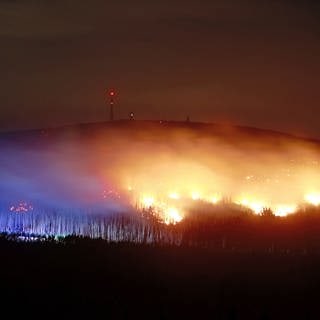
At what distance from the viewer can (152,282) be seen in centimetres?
1241

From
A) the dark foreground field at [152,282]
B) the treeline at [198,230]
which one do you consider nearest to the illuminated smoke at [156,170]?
the treeline at [198,230]

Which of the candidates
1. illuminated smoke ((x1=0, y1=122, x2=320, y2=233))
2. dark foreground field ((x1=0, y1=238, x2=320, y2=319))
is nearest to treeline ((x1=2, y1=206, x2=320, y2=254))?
illuminated smoke ((x1=0, y1=122, x2=320, y2=233))

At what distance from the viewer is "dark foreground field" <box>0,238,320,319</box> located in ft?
35.2

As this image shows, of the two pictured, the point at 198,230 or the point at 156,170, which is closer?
the point at 198,230

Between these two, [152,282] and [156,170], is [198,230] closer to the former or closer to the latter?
[152,282]

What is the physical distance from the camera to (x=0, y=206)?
24672mm

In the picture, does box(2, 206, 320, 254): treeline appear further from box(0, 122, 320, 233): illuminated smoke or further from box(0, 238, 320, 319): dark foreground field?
box(0, 238, 320, 319): dark foreground field

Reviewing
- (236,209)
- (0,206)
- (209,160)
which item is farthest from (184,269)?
(209,160)

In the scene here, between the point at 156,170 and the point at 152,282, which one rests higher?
the point at 156,170

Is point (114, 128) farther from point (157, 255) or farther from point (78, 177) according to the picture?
point (157, 255)

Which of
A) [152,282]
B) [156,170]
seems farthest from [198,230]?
[156,170]

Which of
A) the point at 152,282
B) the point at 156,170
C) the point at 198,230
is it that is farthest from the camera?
the point at 156,170

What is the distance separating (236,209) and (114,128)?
17.3m

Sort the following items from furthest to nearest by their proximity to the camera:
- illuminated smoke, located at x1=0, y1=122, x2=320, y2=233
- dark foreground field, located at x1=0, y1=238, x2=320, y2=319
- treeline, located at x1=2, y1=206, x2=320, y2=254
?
illuminated smoke, located at x1=0, y1=122, x2=320, y2=233, treeline, located at x1=2, y1=206, x2=320, y2=254, dark foreground field, located at x1=0, y1=238, x2=320, y2=319
